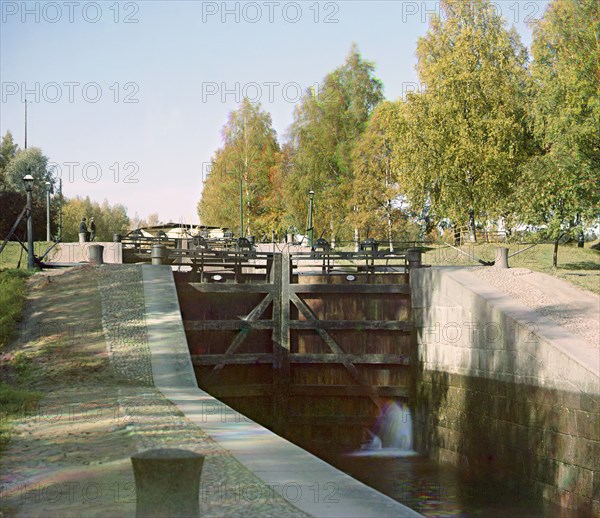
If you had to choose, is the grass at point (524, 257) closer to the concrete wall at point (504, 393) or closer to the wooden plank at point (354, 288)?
the wooden plank at point (354, 288)

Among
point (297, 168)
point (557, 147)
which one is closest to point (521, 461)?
point (557, 147)

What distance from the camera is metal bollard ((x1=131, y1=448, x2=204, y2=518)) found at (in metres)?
6.16

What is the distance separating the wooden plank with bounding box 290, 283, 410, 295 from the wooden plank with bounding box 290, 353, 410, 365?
1604 millimetres

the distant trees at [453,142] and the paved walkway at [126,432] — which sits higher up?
the distant trees at [453,142]

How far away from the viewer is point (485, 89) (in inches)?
1610

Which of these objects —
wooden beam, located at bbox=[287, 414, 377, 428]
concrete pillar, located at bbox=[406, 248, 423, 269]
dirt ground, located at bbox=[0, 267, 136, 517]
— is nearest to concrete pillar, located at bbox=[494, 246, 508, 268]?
concrete pillar, located at bbox=[406, 248, 423, 269]

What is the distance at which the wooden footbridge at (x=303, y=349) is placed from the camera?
20.9 m

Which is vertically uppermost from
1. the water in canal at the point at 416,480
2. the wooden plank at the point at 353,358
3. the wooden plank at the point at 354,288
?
the wooden plank at the point at 354,288

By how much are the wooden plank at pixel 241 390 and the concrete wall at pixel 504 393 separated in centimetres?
378

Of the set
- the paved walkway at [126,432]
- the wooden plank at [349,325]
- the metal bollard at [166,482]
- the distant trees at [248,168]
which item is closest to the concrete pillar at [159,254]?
the paved walkway at [126,432]

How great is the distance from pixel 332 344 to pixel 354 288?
1524mm

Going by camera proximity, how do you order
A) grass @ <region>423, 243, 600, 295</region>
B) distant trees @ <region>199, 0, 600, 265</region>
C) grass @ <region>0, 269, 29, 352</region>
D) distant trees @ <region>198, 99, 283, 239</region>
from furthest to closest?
distant trees @ <region>198, 99, 283, 239</region>
grass @ <region>423, 243, 600, 295</region>
distant trees @ <region>199, 0, 600, 265</region>
grass @ <region>0, 269, 29, 352</region>

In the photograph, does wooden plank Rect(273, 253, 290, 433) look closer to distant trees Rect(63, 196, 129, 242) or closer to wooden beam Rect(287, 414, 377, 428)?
wooden beam Rect(287, 414, 377, 428)

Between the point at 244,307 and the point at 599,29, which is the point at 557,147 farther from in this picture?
the point at 244,307
